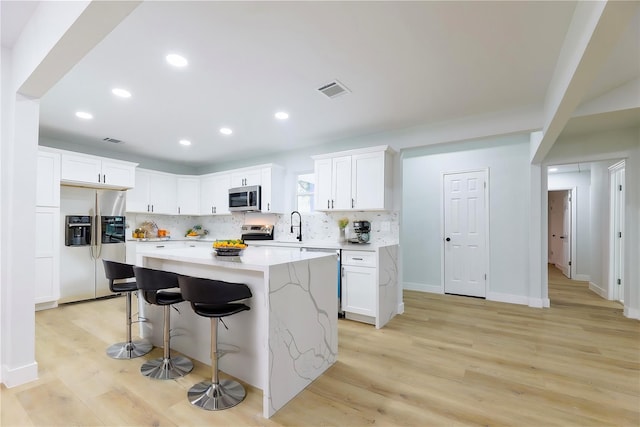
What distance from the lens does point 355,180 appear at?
4062 mm

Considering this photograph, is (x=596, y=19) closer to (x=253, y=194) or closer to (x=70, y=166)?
(x=253, y=194)

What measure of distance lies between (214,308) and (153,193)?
4508mm

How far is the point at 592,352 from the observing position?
279 cm

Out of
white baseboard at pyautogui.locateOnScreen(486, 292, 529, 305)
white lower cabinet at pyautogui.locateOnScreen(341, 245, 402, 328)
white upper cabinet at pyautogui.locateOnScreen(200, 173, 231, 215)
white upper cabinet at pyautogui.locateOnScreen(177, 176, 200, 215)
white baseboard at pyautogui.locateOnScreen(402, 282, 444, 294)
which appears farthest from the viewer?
white upper cabinet at pyautogui.locateOnScreen(177, 176, 200, 215)

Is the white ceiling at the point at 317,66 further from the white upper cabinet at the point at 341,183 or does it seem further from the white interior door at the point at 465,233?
the white interior door at the point at 465,233

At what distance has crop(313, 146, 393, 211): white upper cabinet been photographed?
3896 mm

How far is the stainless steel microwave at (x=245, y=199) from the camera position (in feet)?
16.9

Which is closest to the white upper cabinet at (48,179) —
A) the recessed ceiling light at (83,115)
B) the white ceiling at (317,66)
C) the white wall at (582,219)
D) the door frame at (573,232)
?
the white ceiling at (317,66)

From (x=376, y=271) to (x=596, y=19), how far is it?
108 inches

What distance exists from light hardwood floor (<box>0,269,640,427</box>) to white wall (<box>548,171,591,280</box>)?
3.37 meters

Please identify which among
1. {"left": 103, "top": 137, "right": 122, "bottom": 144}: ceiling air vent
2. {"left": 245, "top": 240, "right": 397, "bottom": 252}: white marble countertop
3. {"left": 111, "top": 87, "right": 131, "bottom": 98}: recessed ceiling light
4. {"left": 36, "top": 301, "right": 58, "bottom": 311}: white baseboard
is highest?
{"left": 111, "top": 87, "right": 131, "bottom": 98}: recessed ceiling light

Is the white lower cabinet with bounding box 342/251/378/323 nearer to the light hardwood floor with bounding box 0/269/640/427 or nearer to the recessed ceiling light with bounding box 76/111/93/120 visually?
the light hardwood floor with bounding box 0/269/640/427

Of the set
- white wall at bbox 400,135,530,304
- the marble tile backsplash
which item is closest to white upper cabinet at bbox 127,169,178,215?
the marble tile backsplash

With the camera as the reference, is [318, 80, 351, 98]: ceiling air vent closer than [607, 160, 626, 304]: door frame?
Yes
